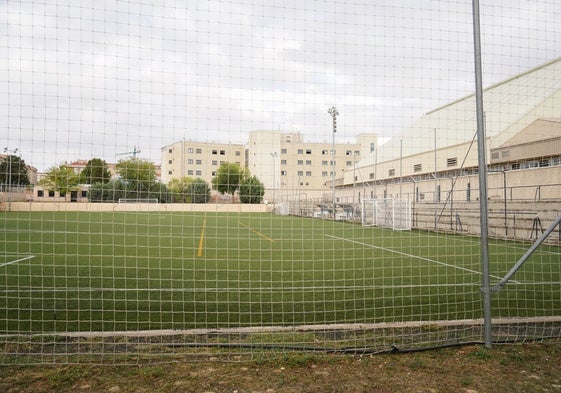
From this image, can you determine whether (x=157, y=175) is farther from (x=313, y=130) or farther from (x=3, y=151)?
(x=313, y=130)

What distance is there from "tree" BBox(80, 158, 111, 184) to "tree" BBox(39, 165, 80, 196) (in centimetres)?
11

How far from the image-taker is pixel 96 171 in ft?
14.1

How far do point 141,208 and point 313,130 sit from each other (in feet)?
8.61

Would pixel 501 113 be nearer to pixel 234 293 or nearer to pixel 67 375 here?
pixel 234 293

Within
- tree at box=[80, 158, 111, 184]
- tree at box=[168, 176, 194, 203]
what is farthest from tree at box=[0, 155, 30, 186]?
tree at box=[168, 176, 194, 203]

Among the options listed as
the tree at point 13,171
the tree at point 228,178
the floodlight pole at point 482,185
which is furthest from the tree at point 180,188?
the floodlight pole at point 482,185

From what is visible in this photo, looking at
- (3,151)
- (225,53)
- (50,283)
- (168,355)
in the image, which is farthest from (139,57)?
(50,283)

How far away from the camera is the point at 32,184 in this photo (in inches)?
169

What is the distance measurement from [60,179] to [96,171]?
1.25 feet

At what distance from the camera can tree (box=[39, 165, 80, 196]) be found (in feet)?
13.1

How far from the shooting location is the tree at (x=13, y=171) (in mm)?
3898

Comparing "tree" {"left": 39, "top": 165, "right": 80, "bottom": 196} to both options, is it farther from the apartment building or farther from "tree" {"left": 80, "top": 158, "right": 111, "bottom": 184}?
the apartment building

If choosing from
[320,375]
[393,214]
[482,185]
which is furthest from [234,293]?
[393,214]

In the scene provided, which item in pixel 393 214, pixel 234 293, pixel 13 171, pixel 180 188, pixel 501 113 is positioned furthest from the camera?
pixel 393 214
